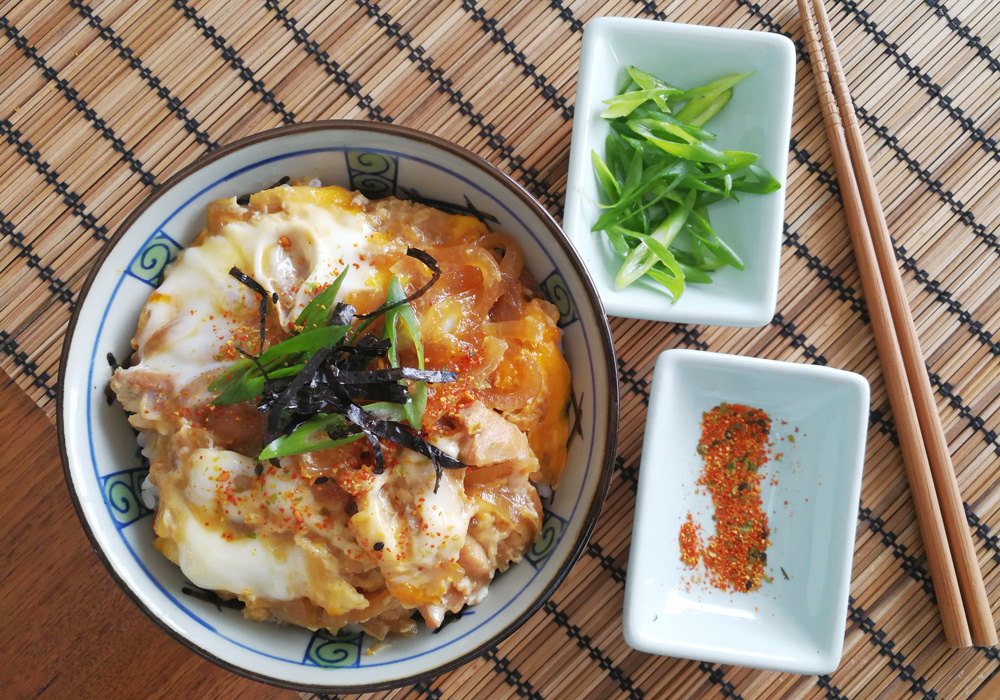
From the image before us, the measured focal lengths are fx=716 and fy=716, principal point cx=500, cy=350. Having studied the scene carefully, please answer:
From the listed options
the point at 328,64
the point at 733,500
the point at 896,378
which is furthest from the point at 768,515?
the point at 328,64

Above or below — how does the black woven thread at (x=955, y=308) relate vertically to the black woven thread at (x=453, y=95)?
below

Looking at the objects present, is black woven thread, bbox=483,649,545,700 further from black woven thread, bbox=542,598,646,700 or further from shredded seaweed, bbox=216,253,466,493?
shredded seaweed, bbox=216,253,466,493

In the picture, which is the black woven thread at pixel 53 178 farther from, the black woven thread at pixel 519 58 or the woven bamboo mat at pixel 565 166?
the black woven thread at pixel 519 58

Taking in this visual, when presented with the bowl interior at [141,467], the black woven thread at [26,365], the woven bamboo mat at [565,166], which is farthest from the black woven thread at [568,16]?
the black woven thread at [26,365]

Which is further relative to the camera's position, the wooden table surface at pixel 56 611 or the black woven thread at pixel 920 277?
the black woven thread at pixel 920 277

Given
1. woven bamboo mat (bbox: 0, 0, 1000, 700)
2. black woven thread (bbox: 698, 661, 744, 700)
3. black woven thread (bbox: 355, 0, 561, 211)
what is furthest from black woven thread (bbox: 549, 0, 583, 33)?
black woven thread (bbox: 698, 661, 744, 700)

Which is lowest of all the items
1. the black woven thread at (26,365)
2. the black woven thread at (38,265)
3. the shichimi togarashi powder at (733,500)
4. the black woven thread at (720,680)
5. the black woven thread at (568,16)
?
the black woven thread at (720,680)
